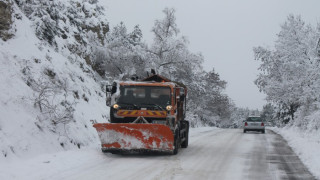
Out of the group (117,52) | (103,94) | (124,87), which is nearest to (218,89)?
(117,52)

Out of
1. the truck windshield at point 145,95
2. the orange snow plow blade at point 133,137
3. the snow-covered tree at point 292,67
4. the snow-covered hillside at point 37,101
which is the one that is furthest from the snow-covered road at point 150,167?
the snow-covered tree at point 292,67

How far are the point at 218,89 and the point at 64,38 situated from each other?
143 feet

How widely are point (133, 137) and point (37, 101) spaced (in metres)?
3.19

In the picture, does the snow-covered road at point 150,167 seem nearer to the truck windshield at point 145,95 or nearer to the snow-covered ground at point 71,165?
the snow-covered ground at point 71,165

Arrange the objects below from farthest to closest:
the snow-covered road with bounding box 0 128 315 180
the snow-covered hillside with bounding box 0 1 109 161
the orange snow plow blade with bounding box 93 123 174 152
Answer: the orange snow plow blade with bounding box 93 123 174 152, the snow-covered hillside with bounding box 0 1 109 161, the snow-covered road with bounding box 0 128 315 180

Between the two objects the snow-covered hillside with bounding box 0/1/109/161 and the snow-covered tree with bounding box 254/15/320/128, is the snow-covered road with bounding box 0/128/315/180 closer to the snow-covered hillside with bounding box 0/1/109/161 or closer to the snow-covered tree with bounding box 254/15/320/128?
the snow-covered hillside with bounding box 0/1/109/161

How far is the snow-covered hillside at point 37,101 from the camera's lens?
10.5m

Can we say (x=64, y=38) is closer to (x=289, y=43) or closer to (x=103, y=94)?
(x=103, y=94)

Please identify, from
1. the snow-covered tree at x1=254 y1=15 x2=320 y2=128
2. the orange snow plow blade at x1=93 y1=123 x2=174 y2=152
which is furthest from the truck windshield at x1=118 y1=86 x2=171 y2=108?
the snow-covered tree at x1=254 y1=15 x2=320 y2=128

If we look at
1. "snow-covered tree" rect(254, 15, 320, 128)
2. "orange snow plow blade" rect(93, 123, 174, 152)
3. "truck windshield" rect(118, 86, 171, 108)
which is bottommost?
"orange snow plow blade" rect(93, 123, 174, 152)

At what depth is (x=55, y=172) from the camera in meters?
8.55

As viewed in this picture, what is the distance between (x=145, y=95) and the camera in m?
12.8

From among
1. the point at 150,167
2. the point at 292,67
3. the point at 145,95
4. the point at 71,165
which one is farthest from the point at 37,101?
the point at 292,67

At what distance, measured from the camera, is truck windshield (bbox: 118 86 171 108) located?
12727mm
